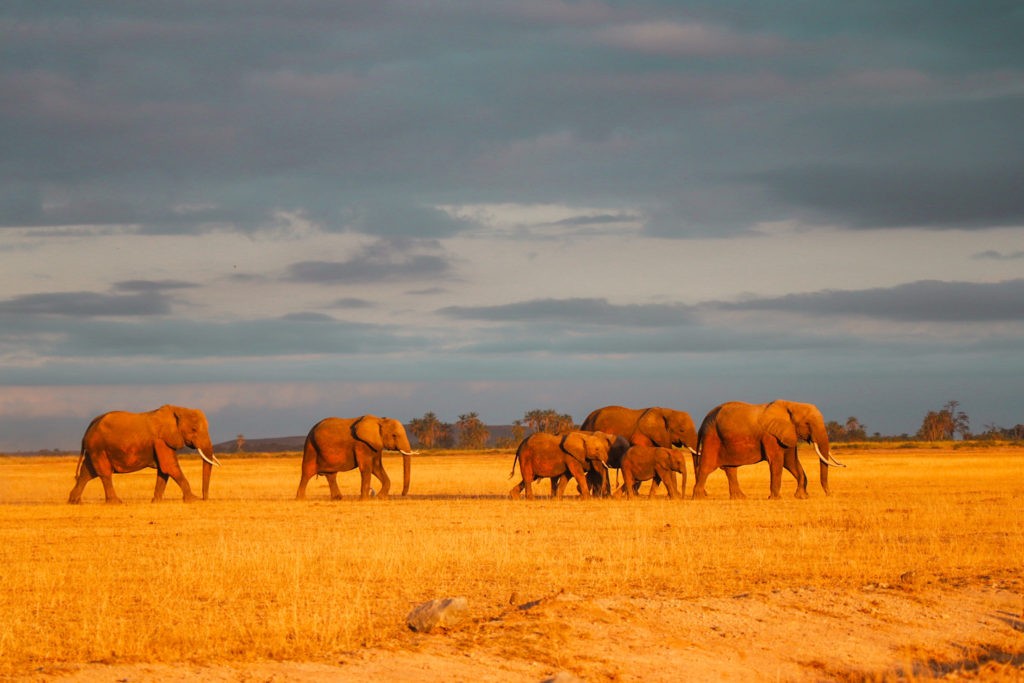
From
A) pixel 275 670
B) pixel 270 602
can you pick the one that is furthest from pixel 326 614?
pixel 275 670

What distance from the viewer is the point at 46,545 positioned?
24.1 metres

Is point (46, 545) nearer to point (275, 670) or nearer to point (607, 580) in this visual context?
point (607, 580)

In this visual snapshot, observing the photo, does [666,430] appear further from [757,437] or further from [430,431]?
[430,431]

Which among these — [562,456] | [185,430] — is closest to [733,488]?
[562,456]

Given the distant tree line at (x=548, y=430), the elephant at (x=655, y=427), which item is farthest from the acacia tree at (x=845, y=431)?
the elephant at (x=655, y=427)

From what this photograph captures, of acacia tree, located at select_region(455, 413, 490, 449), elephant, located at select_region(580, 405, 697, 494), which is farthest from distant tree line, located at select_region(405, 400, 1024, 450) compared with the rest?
elephant, located at select_region(580, 405, 697, 494)

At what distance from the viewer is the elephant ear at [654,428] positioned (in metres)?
42.4

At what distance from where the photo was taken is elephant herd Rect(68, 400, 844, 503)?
3716 cm

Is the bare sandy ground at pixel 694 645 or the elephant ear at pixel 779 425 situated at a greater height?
the elephant ear at pixel 779 425

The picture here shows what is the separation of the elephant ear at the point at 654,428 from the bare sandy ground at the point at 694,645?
25551 millimetres

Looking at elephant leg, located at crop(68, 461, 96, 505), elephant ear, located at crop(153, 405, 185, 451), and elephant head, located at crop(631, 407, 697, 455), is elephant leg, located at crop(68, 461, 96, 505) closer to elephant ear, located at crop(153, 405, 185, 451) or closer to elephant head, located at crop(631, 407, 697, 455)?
elephant ear, located at crop(153, 405, 185, 451)

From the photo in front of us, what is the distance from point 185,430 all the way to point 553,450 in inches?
433

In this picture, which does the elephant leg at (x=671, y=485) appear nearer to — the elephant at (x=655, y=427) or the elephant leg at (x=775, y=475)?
the elephant leg at (x=775, y=475)

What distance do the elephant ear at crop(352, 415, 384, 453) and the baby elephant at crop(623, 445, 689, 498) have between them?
24.6 feet
